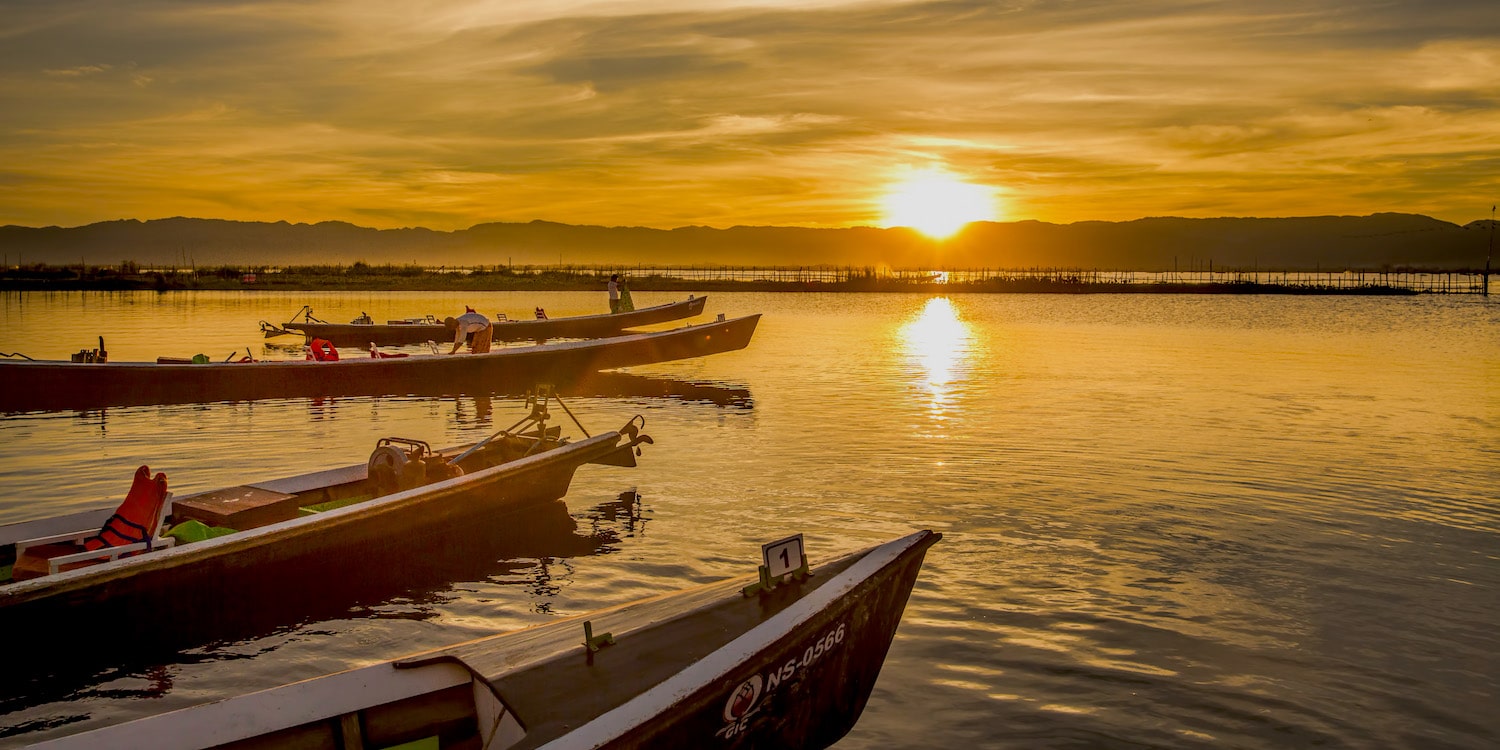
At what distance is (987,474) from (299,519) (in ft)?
30.8

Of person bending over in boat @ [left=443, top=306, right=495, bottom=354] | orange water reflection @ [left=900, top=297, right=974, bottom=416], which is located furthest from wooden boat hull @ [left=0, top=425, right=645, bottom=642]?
person bending over in boat @ [left=443, top=306, right=495, bottom=354]

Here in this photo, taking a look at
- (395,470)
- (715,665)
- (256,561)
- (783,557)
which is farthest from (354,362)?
(715,665)

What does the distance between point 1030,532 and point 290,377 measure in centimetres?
1757

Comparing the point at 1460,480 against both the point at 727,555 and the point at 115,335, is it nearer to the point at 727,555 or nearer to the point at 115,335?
the point at 727,555

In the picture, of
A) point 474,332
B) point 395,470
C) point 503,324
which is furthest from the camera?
point 503,324

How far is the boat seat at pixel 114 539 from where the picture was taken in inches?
323

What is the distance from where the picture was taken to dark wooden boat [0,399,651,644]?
7543 mm

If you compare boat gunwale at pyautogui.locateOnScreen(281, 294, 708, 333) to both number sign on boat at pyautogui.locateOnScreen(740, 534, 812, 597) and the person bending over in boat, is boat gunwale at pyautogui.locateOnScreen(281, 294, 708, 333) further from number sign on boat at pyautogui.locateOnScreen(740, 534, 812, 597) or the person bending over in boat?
number sign on boat at pyautogui.locateOnScreen(740, 534, 812, 597)

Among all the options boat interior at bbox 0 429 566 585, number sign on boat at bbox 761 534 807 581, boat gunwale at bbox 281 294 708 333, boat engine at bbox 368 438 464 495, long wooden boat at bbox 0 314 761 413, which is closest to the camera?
number sign on boat at bbox 761 534 807 581

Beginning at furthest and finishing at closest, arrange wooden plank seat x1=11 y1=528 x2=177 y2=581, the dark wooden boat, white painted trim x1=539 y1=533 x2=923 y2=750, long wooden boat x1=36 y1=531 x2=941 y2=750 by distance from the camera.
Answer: wooden plank seat x1=11 y1=528 x2=177 y2=581 < the dark wooden boat < long wooden boat x1=36 y1=531 x2=941 y2=750 < white painted trim x1=539 y1=533 x2=923 y2=750

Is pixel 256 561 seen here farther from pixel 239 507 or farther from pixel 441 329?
pixel 441 329

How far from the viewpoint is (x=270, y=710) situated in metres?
4.99

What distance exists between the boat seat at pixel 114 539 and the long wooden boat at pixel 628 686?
3.70 meters

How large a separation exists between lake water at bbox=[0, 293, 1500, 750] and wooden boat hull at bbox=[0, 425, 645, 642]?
1.31 feet
